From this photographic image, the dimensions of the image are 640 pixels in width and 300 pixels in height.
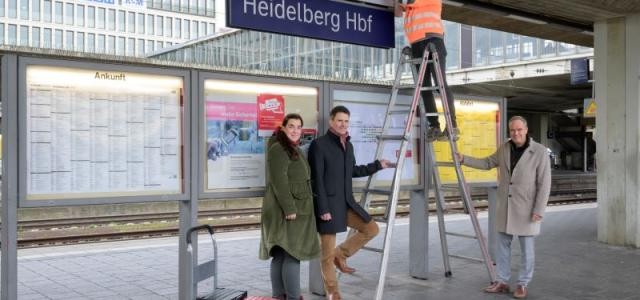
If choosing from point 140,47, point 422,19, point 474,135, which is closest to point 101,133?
point 422,19

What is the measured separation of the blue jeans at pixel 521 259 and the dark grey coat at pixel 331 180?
1.71 m

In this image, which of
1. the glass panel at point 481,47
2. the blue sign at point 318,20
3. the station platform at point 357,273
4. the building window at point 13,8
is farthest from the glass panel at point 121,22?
the blue sign at point 318,20

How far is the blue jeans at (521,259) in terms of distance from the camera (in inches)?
240

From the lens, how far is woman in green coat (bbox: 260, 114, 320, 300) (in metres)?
5.13

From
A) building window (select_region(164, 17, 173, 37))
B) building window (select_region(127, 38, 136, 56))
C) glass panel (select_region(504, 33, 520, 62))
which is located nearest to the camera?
glass panel (select_region(504, 33, 520, 62))

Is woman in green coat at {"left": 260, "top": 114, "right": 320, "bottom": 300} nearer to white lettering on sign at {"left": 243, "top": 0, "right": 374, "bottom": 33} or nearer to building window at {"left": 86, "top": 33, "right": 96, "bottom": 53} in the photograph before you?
white lettering on sign at {"left": 243, "top": 0, "right": 374, "bottom": 33}

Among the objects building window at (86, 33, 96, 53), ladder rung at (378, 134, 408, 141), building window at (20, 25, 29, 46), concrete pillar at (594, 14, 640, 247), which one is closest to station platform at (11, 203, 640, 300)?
concrete pillar at (594, 14, 640, 247)

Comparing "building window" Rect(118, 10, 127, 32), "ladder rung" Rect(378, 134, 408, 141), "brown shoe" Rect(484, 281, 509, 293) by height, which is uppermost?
"building window" Rect(118, 10, 127, 32)

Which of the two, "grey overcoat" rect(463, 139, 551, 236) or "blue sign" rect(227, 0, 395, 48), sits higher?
"blue sign" rect(227, 0, 395, 48)

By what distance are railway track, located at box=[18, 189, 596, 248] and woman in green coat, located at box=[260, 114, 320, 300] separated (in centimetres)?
625

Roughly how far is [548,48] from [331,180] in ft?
75.8

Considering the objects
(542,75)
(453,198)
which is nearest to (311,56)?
(542,75)

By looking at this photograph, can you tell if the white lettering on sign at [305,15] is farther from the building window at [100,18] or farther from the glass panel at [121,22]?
the glass panel at [121,22]

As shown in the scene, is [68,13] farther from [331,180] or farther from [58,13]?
[331,180]
